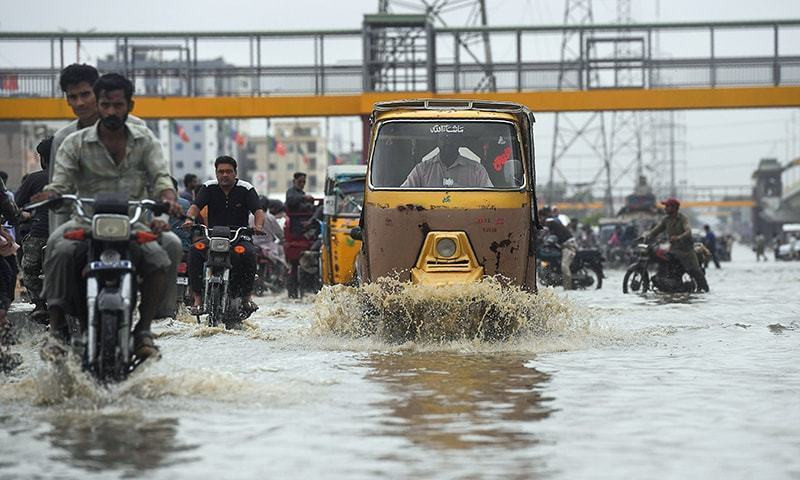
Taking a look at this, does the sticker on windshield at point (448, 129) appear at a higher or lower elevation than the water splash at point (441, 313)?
higher

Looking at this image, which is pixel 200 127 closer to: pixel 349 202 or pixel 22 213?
pixel 349 202

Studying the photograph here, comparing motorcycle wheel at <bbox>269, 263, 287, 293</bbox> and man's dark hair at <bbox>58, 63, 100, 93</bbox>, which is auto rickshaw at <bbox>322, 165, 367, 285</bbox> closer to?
motorcycle wheel at <bbox>269, 263, 287, 293</bbox>

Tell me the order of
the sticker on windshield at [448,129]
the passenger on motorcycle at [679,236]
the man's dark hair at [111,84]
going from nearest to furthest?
the man's dark hair at [111,84]
the sticker on windshield at [448,129]
the passenger on motorcycle at [679,236]

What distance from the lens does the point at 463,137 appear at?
46.0 ft

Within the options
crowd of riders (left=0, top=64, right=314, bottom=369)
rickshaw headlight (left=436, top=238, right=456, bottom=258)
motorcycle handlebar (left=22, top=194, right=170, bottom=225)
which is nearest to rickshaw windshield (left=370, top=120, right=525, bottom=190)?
rickshaw headlight (left=436, top=238, right=456, bottom=258)

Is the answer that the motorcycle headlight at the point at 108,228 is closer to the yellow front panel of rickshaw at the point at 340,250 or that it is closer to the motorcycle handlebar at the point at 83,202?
the motorcycle handlebar at the point at 83,202

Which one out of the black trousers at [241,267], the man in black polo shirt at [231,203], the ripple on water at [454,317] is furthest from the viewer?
the man in black polo shirt at [231,203]

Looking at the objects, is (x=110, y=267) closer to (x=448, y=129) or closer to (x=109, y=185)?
(x=109, y=185)

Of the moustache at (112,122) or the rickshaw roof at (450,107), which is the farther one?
the rickshaw roof at (450,107)

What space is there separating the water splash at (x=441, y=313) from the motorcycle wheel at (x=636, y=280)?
1172cm

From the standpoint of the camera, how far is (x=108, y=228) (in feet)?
26.6

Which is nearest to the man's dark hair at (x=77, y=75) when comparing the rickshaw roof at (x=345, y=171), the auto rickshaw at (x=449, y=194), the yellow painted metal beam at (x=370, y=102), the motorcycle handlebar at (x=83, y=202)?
the motorcycle handlebar at (x=83, y=202)

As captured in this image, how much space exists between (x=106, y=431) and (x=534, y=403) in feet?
7.97

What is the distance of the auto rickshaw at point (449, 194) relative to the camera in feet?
44.2
